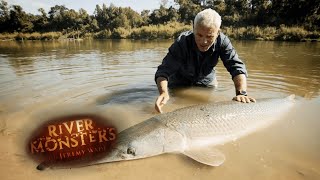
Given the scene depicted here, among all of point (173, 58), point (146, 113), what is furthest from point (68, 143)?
point (173, 58)

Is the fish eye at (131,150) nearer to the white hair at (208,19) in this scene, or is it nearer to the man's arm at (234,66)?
the white hair at (208,19)

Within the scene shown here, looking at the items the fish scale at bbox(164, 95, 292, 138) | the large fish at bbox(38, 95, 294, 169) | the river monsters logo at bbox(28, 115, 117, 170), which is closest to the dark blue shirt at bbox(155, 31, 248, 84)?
the fish scale at bbox(164, 95, 292, 138)

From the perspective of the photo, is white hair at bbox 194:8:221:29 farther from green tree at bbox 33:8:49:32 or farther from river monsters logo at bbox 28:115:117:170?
green tree at bbox 33:8:49:32

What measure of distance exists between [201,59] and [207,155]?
2387mm

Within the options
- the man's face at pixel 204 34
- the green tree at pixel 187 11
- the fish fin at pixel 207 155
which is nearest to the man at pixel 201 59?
the man's face at pixel 204 34

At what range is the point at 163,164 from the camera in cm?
254

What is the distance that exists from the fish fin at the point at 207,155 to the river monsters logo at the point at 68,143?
0.75 m

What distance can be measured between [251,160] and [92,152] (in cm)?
148

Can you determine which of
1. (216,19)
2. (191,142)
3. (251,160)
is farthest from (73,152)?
(216,19)

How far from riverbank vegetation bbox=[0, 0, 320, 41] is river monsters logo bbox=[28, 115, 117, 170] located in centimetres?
2267

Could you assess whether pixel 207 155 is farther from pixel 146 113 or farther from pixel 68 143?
pixel 146 113

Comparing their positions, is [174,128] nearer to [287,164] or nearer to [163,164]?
[163,164]

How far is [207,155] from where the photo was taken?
8.43 ft

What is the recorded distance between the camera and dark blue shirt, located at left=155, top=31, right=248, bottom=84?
425cm
